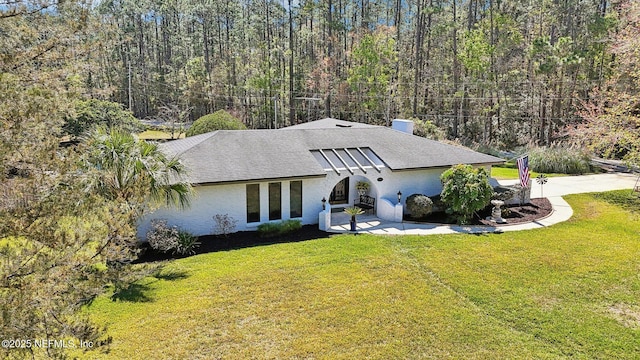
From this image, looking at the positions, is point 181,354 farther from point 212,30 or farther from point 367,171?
point 212,30

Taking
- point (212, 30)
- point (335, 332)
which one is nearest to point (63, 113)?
point (335, 332)

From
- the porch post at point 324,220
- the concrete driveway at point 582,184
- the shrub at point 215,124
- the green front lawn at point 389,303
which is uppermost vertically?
the shrub at point 215,124

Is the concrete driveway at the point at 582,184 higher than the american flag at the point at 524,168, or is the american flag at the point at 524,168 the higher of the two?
the american flag at the point at 524,168

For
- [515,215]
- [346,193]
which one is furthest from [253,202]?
[515,215]

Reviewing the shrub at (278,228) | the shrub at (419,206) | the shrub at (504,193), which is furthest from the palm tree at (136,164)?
the shrub at (504,193)

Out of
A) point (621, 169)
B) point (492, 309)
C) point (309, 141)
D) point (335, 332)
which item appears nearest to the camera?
point (335, 332)

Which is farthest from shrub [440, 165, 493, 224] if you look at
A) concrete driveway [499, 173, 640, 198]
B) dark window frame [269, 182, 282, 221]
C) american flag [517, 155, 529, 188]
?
dark window frame [269, 182, 282, 221]

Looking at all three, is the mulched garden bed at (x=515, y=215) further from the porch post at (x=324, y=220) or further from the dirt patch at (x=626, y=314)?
the dirt patch at (x=626, y=314)

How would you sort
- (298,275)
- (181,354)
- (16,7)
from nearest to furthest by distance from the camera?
(16,7), (181,354), (298,275)
